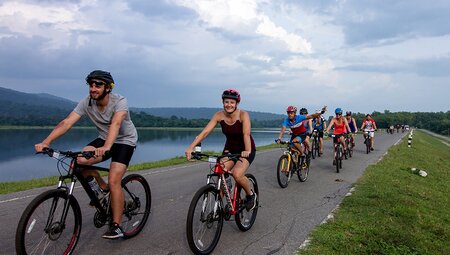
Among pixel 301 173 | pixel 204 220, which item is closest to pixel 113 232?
pixel 204 220

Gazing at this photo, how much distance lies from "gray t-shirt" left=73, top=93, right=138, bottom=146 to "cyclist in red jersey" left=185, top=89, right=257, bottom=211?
0.86 meters

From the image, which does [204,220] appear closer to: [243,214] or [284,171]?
[243,214]

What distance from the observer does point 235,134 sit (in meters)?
5.49

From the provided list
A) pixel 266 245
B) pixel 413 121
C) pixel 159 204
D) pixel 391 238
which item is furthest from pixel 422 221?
pixel 413 121

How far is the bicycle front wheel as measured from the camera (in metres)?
3.56

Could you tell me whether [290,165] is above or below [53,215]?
below

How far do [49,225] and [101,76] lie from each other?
70.2 inches

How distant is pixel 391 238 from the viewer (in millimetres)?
5191

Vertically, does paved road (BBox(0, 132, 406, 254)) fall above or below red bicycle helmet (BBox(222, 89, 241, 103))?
below

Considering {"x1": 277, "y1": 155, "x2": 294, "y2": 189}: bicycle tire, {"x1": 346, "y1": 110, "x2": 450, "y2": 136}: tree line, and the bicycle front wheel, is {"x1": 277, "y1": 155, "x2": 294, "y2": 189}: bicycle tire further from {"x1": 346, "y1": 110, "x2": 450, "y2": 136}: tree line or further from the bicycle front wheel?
{"x1": 346, "y1": 110, "x2": 450, "y2": 136}: tree line

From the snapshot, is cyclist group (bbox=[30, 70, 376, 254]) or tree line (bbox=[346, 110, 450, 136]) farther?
tree line (bbox=[346, 110, 450, 136])

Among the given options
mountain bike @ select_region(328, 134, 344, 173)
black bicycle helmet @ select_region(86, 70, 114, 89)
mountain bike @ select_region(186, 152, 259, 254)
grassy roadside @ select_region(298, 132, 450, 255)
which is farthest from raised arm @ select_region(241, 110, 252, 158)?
mountain bike @ select_region(328, 134, 344, 173)

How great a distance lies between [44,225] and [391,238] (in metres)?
4.56

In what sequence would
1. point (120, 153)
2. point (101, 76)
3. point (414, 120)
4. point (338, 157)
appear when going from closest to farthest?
point (101, 76), point (120, 153), point (338, 157), point (414, 120)
